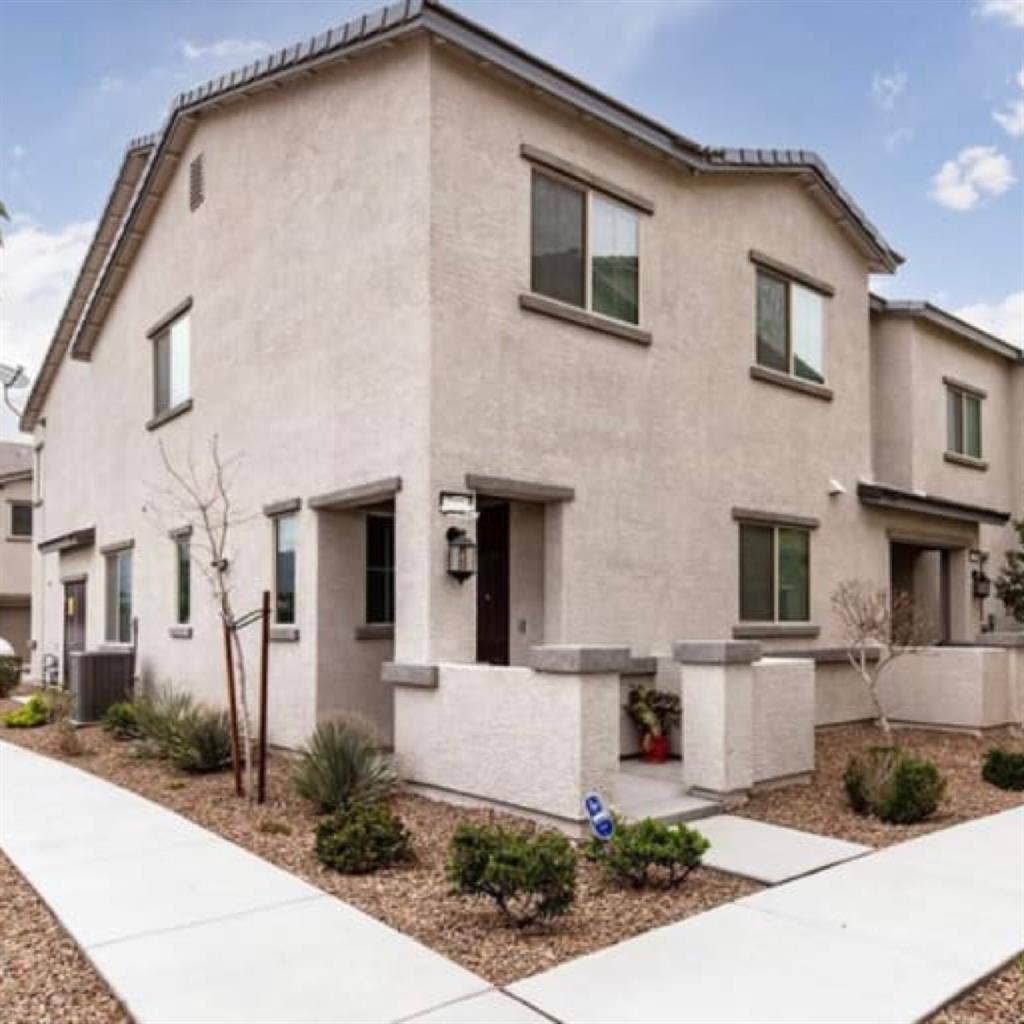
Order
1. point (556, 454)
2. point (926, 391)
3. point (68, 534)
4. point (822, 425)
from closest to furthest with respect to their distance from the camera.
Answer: point (556, 454)
point (822, 425)
point (926, 391)
point (68, 534)

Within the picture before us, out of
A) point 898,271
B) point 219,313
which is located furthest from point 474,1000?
point 898,271

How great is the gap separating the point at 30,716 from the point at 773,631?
10.9 m

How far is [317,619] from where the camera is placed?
422 inches

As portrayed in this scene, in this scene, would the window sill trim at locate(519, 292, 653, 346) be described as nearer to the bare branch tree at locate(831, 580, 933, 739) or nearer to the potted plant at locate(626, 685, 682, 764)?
the potted plant at locate(626, 685, 682, 764)

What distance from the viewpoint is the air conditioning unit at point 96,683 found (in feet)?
47.1

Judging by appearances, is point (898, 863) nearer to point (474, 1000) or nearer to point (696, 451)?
point (474, 1000)

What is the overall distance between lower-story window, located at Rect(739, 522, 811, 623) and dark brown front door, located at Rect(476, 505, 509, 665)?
3.40 meters

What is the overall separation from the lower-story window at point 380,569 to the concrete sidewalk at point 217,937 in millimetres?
3670

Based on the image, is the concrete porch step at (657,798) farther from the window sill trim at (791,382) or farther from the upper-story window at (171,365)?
the upper-story window at (171,365)

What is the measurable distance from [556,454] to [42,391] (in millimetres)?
17948

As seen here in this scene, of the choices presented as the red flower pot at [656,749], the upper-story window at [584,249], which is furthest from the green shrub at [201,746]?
the upper-story window at [584,249]

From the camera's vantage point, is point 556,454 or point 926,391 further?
point 926,391

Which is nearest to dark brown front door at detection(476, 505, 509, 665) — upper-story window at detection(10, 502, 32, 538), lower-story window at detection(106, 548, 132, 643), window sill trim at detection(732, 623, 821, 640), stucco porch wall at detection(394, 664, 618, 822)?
stucco porch wall at detection(394, 664, 618, 822)

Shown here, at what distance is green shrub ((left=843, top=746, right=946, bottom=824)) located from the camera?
8117mm
